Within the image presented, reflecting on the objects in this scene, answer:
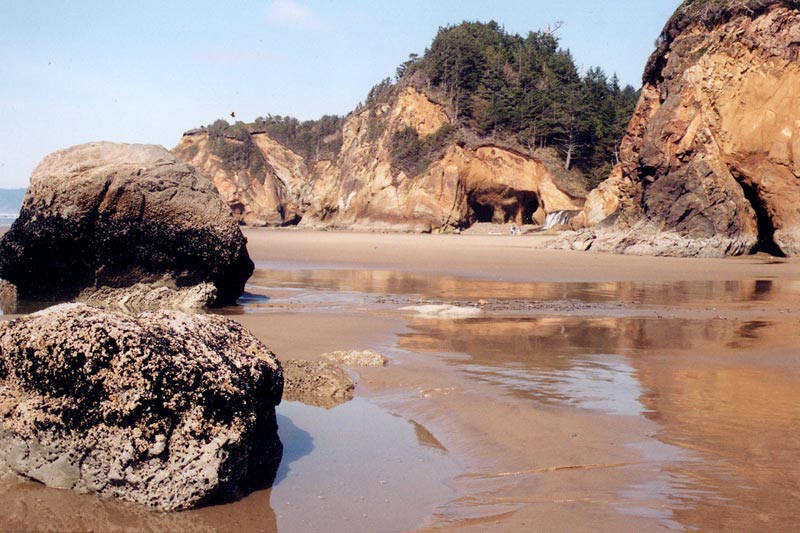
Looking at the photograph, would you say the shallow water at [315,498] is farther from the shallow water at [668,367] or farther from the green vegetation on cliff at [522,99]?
the green vegetation on cliff at [522,99]

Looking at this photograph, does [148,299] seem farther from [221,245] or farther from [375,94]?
[375,94]

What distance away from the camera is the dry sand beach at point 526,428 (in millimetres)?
3580

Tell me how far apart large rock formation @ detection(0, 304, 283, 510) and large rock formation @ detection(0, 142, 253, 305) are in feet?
24.3

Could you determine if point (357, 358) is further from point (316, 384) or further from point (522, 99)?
point (522, 99)

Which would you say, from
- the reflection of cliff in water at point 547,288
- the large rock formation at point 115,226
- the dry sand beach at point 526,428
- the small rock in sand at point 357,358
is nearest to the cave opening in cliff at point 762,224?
the reflection of cliff in water at point 547,288

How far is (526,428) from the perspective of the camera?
5.04 metres

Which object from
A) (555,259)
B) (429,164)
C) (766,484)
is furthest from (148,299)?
(429,164)

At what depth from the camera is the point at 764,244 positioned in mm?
26656

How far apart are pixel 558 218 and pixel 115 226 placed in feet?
116

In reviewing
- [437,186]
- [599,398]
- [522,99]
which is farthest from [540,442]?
[522,99]

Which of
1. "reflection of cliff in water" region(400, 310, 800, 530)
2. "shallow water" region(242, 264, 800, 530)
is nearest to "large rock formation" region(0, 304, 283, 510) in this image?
"shallow water" region(242, 264, 800, 530)

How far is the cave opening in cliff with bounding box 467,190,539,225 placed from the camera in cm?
4953

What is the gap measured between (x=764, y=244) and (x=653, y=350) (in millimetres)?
21353

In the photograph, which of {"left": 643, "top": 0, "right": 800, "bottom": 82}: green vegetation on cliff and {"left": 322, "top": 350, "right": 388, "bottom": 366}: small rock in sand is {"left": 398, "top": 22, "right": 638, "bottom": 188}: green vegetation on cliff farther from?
{"left": 322, "top": 350, "right": 388, "bottom": 366}: small rock in sand
